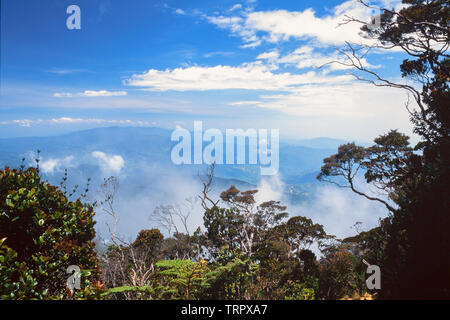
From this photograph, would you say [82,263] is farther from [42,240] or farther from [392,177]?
[392,177]

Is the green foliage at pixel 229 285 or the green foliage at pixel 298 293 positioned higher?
the green foliage at pixel 229 285

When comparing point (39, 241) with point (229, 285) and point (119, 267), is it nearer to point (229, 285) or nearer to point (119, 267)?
point (229, 285)

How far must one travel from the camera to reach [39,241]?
5121 millimetres

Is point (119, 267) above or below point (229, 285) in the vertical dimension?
below

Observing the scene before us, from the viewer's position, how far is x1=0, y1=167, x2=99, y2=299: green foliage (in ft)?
14.9

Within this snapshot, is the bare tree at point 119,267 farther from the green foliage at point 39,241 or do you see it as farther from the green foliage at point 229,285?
the green foliage at point 229,285

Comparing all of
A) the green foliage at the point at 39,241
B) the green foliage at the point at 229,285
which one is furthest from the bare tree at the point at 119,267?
the green foliage at the point at 229,285

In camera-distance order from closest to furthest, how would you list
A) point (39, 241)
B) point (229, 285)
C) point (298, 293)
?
point (39, 241)
point (229, 285)
point (298, 293)

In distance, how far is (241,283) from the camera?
644cm

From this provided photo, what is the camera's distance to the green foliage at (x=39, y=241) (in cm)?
454

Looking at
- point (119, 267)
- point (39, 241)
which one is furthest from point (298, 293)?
point (119, 267)
